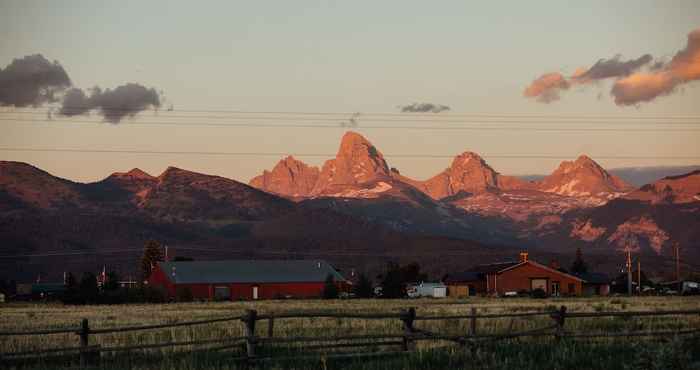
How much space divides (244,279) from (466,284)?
26573mm

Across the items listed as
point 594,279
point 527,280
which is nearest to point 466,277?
point 527,280

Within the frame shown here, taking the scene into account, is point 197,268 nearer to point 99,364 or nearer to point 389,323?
point 389,323

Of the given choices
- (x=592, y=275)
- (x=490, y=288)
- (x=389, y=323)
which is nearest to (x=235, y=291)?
(x=490, y=288)

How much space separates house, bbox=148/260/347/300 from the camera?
431 ft

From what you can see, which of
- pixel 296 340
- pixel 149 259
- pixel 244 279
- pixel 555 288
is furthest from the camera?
pixel 149 259

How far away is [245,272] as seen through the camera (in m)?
138

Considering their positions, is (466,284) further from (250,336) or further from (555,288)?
(250,336)

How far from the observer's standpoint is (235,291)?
13325cm

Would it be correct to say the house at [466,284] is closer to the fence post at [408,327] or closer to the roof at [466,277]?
the roof at [466,277]

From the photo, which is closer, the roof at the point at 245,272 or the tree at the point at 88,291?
the tree at the point at 88,291

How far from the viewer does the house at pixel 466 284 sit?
13200 cm

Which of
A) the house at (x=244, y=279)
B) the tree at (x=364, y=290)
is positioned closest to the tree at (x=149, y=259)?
the house at (x=244, y=279)

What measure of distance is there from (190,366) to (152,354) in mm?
4599

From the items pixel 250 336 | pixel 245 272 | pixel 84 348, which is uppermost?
pixel 245 272
